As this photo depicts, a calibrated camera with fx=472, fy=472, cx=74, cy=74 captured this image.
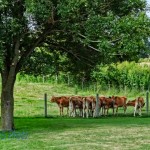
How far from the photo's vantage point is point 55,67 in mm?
21266

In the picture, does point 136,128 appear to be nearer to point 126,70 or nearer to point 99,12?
point 99,12

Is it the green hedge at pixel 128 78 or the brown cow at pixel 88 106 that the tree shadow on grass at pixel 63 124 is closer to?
the brown cow at pixel 88 106

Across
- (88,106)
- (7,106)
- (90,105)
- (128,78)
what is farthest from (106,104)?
(128,78)

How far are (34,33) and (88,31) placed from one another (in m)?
Result: 2.87

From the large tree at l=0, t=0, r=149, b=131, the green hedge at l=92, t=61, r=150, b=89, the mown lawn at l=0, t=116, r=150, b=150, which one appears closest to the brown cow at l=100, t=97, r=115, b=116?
the mown lawn at l=0, t=116, r=150, b=150

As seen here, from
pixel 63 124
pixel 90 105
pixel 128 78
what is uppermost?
pixel 128 78

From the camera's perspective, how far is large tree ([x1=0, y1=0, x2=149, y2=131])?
50.7 feet

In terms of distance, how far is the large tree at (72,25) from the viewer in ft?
50.7

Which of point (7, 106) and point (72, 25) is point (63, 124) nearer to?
point (7, 106)

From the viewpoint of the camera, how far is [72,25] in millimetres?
16188

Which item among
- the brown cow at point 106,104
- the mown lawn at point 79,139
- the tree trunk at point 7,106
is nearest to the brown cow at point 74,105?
the brown cow at point 106,104

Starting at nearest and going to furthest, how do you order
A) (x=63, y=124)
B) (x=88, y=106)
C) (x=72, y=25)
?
(x=72, y=25) → (x=63, y=124) → (x=88, y=106)

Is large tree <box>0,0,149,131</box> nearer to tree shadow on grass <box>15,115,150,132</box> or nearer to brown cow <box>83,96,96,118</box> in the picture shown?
tree shadow on grass <box>15,115,150,132</box>

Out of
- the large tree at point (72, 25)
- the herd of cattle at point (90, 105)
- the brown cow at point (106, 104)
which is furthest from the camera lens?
the brown cow at point (106, 104)
